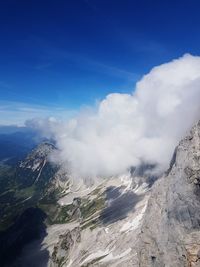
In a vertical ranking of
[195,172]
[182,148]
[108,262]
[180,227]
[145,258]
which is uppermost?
[182,148]

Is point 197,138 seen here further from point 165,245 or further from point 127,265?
point 127,265

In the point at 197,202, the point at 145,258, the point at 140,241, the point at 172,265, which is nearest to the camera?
the point at 172,265

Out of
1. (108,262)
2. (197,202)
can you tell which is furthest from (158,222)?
(108,262)

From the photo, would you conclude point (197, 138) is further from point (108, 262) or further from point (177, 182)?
point (108, 262)

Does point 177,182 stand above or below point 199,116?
below

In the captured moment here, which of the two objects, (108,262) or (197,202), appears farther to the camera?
(108,262)

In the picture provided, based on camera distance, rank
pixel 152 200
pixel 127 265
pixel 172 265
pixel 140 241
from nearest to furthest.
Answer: pixel 172 265, pixel 140 241, pixel 152 200, pixel 127 265
